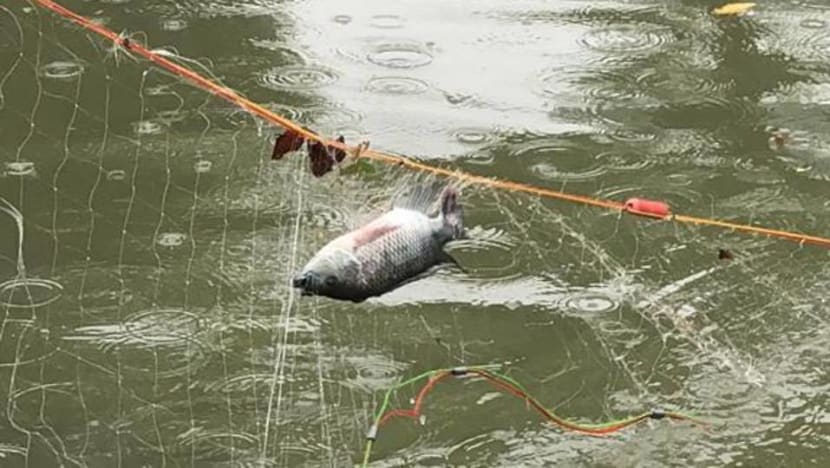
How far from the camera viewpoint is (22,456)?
4.00 meters

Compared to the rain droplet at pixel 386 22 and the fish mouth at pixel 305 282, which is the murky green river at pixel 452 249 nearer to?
the rain droplet at pixel 386 22

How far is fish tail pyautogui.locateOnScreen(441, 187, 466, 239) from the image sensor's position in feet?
11.1

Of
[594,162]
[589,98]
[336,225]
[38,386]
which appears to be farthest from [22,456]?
[589,98]

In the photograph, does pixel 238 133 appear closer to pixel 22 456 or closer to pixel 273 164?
pixel 273 164

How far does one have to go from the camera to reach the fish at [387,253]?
3.12 meters

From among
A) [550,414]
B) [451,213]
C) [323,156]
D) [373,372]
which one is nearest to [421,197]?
[451,213]

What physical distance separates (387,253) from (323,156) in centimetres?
39

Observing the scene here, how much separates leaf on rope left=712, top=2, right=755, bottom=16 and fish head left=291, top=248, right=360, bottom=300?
4251 mm

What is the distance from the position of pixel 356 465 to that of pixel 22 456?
2.96ft

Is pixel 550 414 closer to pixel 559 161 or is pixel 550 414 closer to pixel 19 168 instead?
pixel 559 161

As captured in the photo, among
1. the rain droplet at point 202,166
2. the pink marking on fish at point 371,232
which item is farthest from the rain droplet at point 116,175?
the pink marking on fish at point 371,232

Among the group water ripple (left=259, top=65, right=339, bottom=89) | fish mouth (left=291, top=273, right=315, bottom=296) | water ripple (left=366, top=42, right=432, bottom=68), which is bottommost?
water ripple (left=259, top=65, right=339, bottom=89)

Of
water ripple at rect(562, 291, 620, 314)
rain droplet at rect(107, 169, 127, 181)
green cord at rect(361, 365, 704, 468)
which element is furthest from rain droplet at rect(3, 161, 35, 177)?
water ripple at rect(562, 291, 620, 314)

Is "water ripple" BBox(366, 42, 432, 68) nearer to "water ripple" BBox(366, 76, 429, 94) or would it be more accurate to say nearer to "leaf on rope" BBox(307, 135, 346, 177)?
"water ripple" BBox(366, 76, 429, 94)
